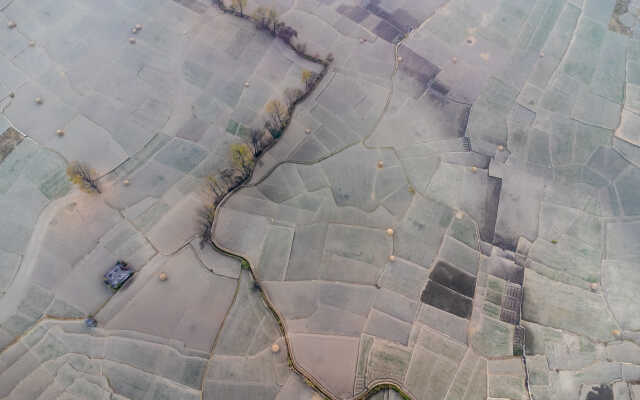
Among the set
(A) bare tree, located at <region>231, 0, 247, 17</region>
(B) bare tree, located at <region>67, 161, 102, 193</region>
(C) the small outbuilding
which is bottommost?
(C) the small outbuilding

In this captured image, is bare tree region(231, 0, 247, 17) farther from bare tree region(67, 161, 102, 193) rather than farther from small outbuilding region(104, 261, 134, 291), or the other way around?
small outbuilding region(104, 261, 134, 291)

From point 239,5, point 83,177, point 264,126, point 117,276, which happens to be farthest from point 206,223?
point 239,5

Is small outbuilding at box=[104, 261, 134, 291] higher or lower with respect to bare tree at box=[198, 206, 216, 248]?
higher

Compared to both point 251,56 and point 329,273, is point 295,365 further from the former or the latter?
point 251,56

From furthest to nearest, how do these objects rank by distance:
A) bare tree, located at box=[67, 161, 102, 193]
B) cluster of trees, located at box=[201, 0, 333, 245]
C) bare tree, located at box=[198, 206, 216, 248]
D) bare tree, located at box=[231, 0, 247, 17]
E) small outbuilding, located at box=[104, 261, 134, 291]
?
bare tree, located at box=[231, 0, 247, 17] < cluster of trees, located at box=[201, 0, 333, 245] < bare tree, located at box=[67, 161, 102, 193] < bare tree, located at box=[198, 206, 216, 248] < small outbuilding, located at box=[104, 261, 134, 291]

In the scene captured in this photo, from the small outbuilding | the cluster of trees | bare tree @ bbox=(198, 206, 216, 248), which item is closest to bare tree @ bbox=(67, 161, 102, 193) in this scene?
the small outbuilding

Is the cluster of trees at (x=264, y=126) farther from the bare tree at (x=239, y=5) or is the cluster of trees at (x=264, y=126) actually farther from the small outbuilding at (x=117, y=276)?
the small outbuilding at (x=117, y=276)

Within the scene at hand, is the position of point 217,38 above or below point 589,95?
above

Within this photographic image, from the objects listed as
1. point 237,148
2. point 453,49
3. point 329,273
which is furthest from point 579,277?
point 237,148

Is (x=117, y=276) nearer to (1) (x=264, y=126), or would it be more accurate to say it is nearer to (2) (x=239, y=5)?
(1) (x=264, y=126)
